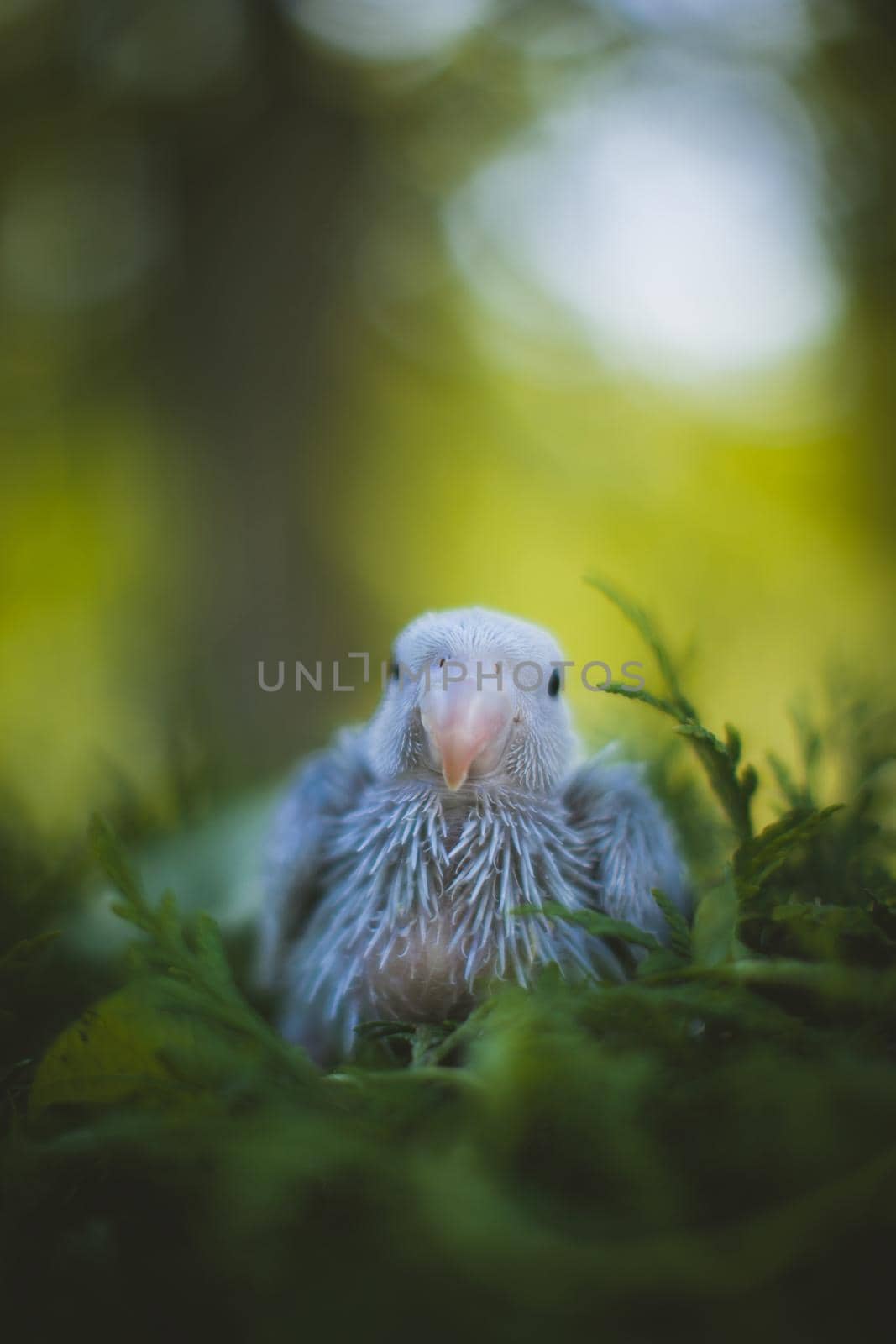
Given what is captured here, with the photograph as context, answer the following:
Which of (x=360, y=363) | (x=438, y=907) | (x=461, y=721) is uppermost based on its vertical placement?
(x=360, y=363)

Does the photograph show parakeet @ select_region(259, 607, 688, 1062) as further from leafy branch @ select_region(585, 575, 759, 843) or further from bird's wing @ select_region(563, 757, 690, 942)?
leafy branch @ select_region(585, 575, 759, 843)

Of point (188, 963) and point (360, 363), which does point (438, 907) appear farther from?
point (360, 363)

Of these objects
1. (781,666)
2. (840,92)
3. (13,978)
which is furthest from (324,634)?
(13,978)

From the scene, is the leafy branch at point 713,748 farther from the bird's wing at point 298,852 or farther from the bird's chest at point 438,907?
the bird's wing at point 298,852

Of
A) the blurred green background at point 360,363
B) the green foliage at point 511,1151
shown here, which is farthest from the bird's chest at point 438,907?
the blurred green background at point 360,363

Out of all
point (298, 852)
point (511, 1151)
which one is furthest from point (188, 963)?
point (298, 852)

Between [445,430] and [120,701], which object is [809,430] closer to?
[445,430]
